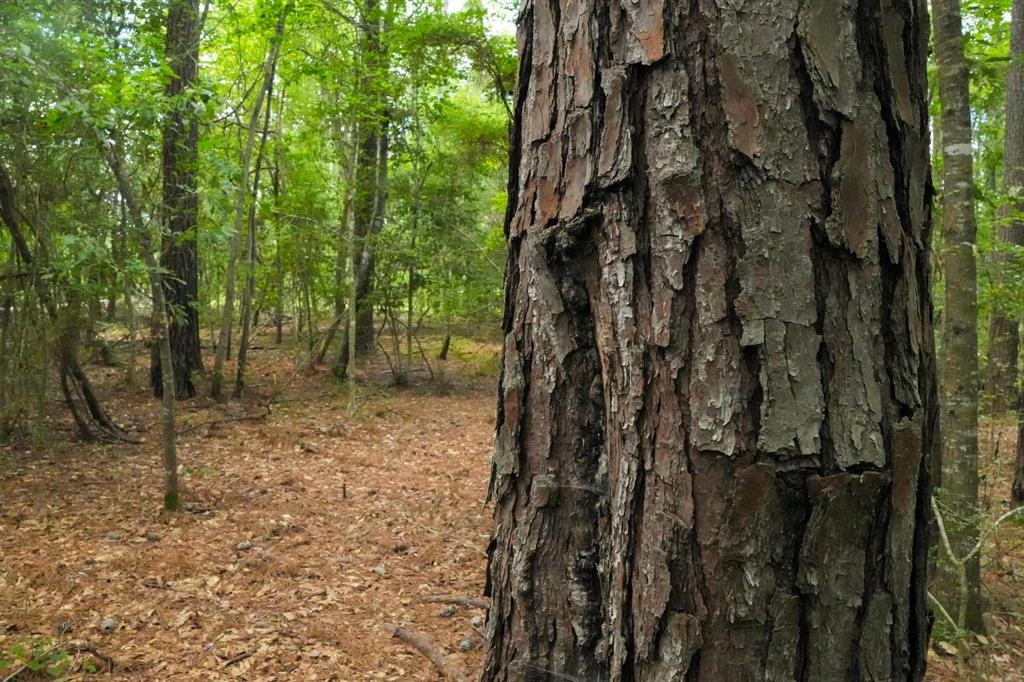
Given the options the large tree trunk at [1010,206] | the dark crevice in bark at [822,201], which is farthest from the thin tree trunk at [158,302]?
the large tree trunk at [1010,206]

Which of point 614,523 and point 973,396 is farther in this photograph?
point 973,396

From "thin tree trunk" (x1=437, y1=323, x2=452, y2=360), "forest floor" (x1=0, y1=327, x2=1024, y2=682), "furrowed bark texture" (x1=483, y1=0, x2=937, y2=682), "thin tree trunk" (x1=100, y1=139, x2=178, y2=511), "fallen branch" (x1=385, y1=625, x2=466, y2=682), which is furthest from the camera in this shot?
"thin tree trunk" (x1=437, y1=323, x2=452, y2=360)

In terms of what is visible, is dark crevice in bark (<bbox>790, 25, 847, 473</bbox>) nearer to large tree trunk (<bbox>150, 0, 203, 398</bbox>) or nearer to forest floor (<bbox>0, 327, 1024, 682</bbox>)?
forest floor (<bbox>0, 327, 1024, 682</bbox>)

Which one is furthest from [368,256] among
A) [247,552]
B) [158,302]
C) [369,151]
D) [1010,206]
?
[1010,206]

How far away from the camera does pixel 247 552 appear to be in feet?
16.3

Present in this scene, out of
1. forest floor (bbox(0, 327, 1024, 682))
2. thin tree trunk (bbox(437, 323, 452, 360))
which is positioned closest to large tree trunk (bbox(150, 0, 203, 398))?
forest floor (bbox(0, 327, 1024, 682))

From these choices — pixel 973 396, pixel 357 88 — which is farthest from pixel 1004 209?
pixel 357 88

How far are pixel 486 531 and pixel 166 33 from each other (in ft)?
25.3

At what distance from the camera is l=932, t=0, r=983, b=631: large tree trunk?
155 inches

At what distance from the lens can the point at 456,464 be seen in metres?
8.09

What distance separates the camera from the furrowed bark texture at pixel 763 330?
1.04 m

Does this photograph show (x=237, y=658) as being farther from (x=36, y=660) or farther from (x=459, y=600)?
(x=459, y=600)

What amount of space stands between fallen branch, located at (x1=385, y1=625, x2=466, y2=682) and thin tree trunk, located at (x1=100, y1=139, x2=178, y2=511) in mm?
2565

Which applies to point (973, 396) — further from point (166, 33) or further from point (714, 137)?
point (166, 33)
